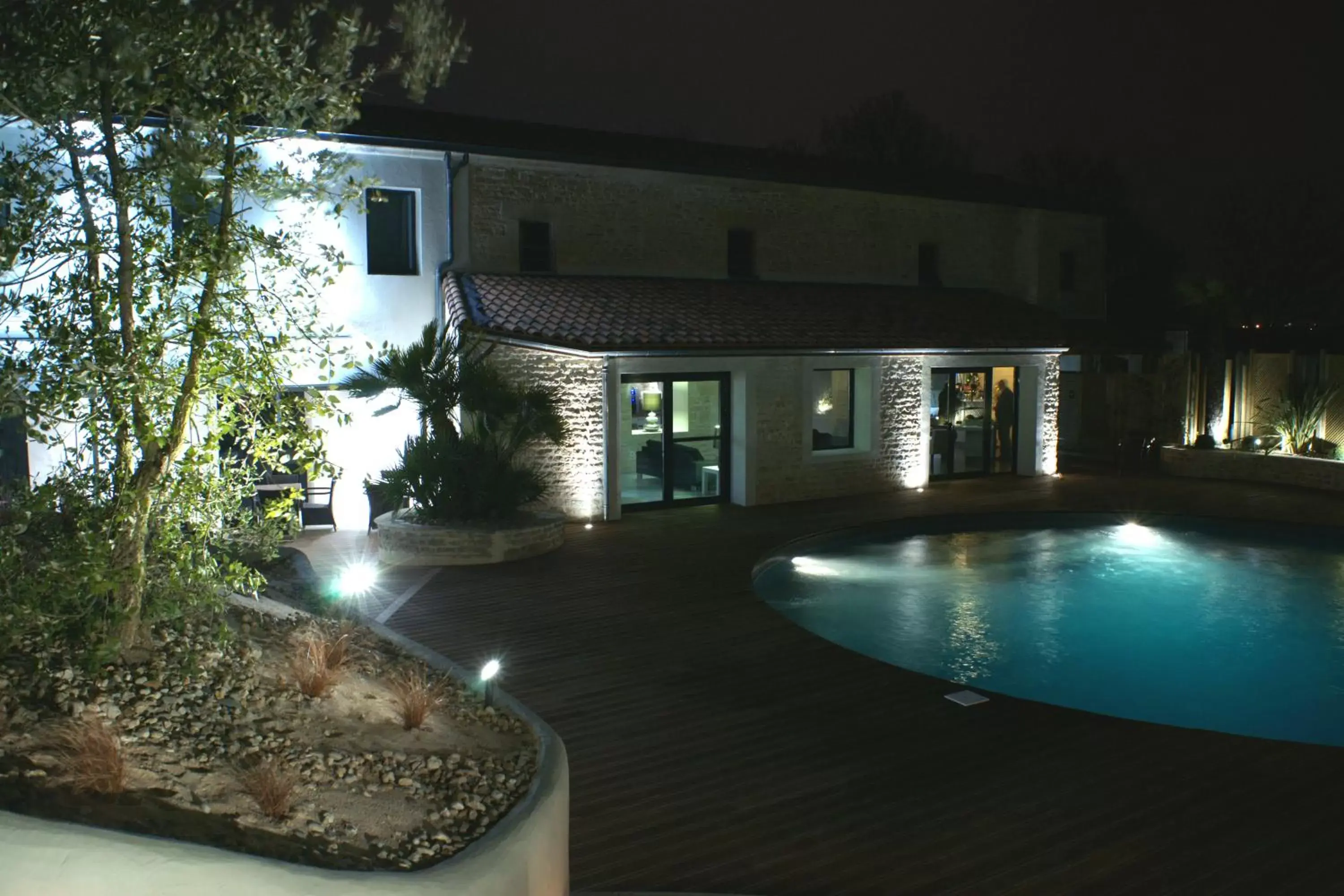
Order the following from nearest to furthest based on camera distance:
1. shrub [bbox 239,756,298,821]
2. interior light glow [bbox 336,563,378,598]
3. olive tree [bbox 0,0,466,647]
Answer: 1. shrub [bbox 239,756,298,821]
2. olive tree [bbox 0,0,466,647]
3. interior light glow [bbox 336,563,378,598]

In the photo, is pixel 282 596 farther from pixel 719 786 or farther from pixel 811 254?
pixel 811 254

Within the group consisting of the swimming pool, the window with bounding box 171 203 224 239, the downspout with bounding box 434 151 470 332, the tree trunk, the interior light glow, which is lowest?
the swimming pool

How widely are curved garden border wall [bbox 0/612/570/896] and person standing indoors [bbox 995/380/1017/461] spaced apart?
1787 centimetres

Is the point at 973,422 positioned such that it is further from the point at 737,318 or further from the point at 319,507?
the point at 319,507

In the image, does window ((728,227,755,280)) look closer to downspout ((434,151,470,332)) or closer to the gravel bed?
downspout ((434,151,470,332))

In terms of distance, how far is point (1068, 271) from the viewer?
24062 mm

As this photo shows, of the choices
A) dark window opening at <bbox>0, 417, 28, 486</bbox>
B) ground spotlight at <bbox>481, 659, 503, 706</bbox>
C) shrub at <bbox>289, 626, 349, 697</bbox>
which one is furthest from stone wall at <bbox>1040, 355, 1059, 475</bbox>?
dark window opening at <bbox>0, 417, 28, 486</bbox>

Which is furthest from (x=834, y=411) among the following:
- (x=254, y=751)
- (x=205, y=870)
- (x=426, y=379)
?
(x=205, y=870)

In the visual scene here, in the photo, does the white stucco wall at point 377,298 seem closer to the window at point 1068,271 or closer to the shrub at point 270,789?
the shrub at point 270,789

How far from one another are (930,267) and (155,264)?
18795mm

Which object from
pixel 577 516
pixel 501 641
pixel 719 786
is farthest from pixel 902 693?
pixel 577 516

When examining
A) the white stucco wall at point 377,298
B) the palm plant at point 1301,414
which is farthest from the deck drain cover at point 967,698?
the palm plant at point 1301,414

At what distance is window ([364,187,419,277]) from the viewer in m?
16.0

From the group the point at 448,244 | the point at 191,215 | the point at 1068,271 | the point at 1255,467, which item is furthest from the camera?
the point at 1068,271
